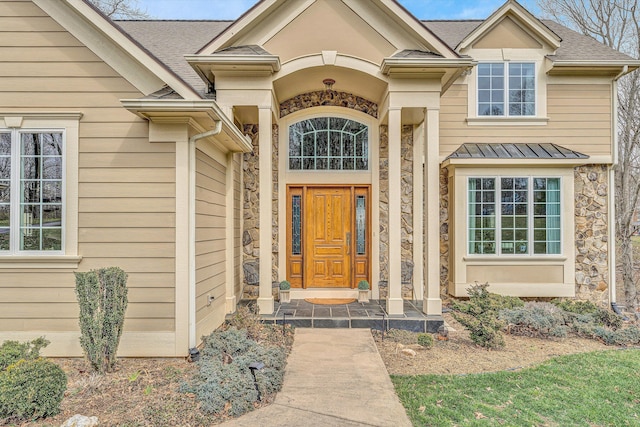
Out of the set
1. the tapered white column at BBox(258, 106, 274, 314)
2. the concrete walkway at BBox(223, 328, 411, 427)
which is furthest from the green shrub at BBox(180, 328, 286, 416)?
the tapered white column at BBox(258, 106, 274, 314)

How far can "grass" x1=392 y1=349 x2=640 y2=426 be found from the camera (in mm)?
3246

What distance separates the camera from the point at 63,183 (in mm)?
4473

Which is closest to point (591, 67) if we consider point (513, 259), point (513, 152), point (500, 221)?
point (513, 152)

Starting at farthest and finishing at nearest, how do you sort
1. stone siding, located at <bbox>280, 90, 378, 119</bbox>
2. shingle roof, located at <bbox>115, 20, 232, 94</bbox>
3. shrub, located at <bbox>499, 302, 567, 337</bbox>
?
1. stone siding, located at <bbox>280, 90, 378, 119</bbox>
2. shingle roof, located at <bbox>115, 20, 232, 94</bbox>
3. shrub, located at <bbox>499, 302, 567, 337</bbox>

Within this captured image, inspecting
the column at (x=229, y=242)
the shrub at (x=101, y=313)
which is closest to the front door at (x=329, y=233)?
the column at (x=229, y=242)

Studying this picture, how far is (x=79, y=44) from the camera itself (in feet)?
14.7

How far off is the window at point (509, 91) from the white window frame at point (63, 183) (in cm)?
726

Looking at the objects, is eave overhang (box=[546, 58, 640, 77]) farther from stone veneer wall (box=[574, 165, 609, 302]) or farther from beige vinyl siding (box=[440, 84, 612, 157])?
stone veneer wall (box=[574, 165, 609, 302])

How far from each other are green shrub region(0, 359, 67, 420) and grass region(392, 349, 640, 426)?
3077 mm

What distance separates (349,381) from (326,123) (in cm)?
486

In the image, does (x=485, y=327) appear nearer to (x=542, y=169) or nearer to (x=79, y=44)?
(x=542, y=169)

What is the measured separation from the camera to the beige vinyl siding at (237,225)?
630 cm

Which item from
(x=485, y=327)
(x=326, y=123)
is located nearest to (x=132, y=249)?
(x=326, y=123)

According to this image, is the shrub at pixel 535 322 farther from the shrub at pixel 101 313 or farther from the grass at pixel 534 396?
the shrub at pixel 101 313
